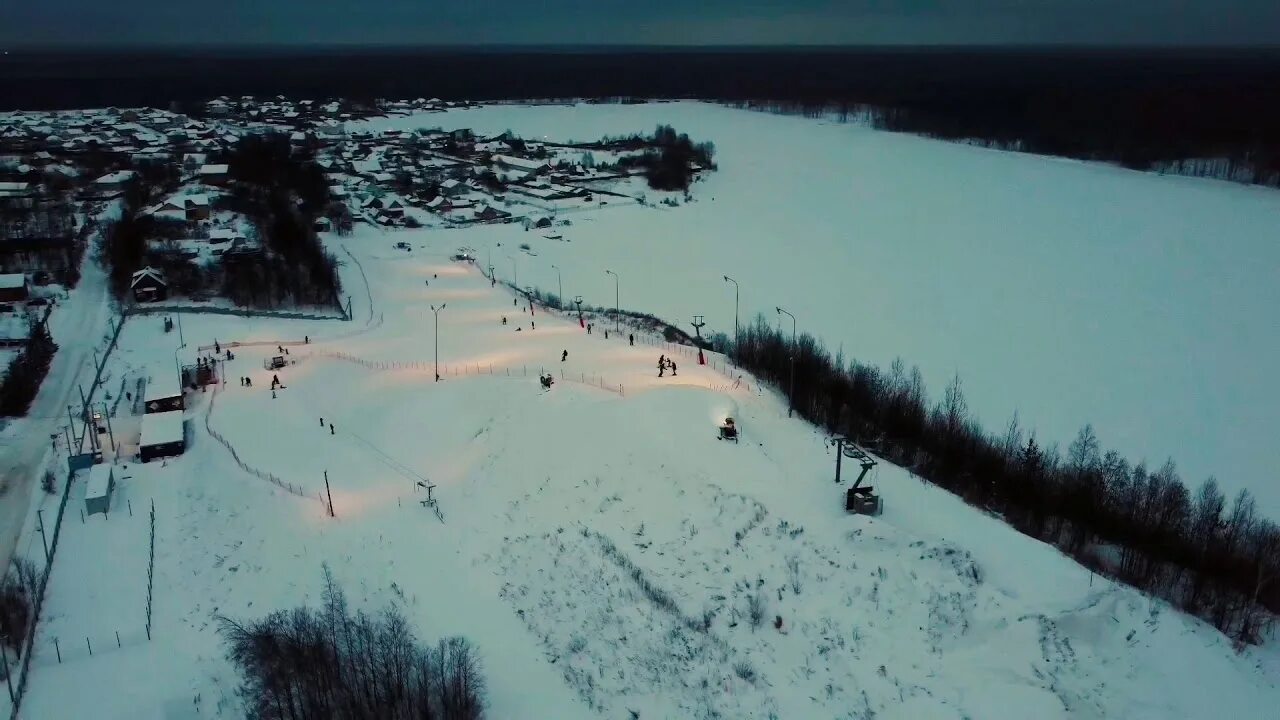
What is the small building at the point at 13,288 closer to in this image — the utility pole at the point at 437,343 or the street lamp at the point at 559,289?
the utility pole at the point at 437,343

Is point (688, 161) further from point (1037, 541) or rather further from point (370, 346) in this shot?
point (1037, 541)

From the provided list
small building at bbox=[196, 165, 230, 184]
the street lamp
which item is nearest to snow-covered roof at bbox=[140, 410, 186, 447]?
the street lamp

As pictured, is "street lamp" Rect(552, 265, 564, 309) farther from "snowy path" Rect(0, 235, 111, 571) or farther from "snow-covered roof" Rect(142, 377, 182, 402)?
"snowy path" Rect(0, 235, 111, 571)

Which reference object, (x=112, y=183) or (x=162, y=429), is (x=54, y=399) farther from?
(x=112, y=183)

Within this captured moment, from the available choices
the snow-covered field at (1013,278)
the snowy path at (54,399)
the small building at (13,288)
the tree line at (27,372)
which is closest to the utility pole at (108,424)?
the snowy path at (54,399)

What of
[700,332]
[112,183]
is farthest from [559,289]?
[112,183]

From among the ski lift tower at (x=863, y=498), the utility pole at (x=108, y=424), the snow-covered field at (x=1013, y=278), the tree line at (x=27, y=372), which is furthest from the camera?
the snow-covered field at (x=1013, y=278)

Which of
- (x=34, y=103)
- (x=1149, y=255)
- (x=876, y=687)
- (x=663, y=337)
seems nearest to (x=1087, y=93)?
(x=1149, y=255)
